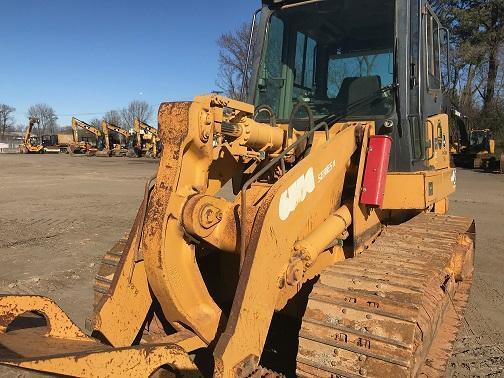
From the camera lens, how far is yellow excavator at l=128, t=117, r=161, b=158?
4053 cm

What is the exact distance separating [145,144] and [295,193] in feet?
131

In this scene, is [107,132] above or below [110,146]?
above

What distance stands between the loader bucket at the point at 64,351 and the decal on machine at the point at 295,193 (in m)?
0.94

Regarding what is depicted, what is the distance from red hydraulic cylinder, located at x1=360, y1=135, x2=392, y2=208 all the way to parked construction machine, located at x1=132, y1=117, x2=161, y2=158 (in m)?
37.9

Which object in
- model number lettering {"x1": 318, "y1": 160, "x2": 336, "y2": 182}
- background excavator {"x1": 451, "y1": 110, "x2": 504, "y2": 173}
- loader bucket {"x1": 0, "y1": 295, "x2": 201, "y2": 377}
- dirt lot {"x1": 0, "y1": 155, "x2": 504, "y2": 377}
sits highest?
background excavator {"x1": 451, "y1": 110, "x2": 504, "y2": 173}

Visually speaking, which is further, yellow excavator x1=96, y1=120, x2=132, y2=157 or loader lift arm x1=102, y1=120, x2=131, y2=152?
loader lift arm x1=102, y1=120, x2=131, y2=152

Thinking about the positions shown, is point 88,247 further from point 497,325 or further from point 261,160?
point 497,325

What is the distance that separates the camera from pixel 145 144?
41594mm

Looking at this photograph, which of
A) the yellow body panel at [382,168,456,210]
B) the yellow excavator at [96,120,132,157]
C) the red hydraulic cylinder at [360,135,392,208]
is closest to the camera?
the red hydraulic cylinder at [360,135,392,208]

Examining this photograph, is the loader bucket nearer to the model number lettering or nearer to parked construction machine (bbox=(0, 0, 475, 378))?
parked construction machine (bbox=(0, 0, 475, 378))

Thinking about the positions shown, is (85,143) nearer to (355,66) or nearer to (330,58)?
(330,58)

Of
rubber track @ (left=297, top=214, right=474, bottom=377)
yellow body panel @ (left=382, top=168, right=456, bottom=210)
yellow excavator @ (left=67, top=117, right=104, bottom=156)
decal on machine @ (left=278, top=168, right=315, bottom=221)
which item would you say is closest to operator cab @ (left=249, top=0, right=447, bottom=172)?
yellow body panel @ (left=382, top=168, right=456, bottom=210)

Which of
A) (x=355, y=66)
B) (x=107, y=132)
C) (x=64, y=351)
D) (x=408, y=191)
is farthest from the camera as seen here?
(x=107, y=132)

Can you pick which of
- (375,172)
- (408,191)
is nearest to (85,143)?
(408,191)
